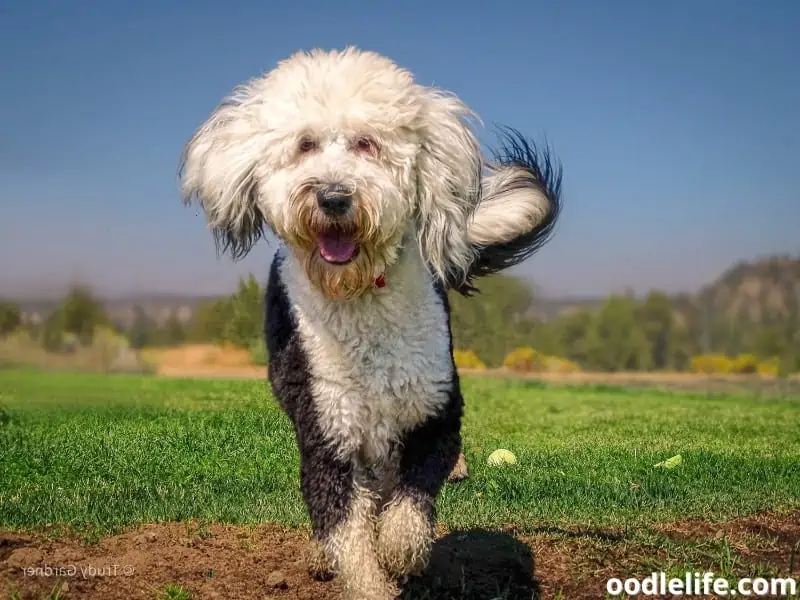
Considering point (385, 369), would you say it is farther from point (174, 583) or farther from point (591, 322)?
point (591, 322)

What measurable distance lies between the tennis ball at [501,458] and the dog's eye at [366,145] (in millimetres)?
3777

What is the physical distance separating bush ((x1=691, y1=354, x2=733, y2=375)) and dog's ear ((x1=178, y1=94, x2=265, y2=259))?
12022mm

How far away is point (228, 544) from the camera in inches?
173

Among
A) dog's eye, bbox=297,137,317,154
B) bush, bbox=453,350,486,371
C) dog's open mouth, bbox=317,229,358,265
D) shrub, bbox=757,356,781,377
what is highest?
dog's eye, bbox=297,137,317,154

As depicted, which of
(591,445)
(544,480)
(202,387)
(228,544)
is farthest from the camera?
(202,387)

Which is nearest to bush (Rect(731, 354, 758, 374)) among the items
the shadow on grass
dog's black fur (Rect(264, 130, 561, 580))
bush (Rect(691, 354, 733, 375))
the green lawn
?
bush (Rect(691, 354, 733, 375))

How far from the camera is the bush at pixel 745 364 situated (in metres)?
14.3

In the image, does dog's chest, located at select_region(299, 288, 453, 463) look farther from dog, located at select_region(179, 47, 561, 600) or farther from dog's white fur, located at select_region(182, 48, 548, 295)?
dog's white fur, located at select_region(182, 48, 548, 295)

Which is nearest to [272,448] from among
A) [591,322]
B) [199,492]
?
[199,492]

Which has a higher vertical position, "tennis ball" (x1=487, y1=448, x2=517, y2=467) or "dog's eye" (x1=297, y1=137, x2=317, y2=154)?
"dog's eye" (x1=297, y1=137, x2=317, y2=154)

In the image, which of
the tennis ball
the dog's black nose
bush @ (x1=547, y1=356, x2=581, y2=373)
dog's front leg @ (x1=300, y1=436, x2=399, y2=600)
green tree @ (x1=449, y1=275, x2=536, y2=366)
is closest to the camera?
the dog's black nose

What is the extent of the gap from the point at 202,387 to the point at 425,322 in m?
6.36

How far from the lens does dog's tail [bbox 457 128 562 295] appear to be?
495cm

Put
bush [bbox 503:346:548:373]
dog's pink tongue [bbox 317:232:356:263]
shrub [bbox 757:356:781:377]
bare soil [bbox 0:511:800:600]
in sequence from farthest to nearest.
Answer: shrub [bbox 757:356:781:377] → bush [bbox 503:346:548:373] → bare soil [bbox 0:511:800:600] → dog's pink tongue [bbox 317:232:356:263]
